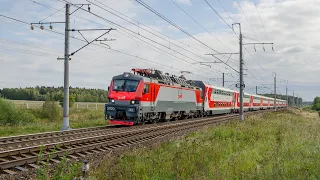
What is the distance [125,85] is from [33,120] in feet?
39.9

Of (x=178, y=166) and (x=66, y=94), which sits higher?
(x=66, y=94)

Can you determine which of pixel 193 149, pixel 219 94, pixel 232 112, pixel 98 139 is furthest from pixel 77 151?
pixel 232 112

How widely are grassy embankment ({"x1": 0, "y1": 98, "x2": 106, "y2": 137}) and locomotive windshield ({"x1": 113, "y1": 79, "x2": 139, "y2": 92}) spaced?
11.4 feet

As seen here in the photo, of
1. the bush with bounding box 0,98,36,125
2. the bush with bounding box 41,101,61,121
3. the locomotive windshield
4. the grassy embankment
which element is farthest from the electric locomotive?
the bush with bounding box 41,101,61,121

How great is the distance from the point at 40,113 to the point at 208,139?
85.0 feet

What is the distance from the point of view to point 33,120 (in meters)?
30.9

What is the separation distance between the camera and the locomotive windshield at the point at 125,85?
22.9 meters

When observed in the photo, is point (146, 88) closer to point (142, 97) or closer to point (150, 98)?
point (142, 97)

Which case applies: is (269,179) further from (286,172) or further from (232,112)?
(232,112)

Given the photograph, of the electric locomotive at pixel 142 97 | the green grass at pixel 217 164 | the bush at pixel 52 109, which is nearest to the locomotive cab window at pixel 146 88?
the electric locomotive at pixel 142 97

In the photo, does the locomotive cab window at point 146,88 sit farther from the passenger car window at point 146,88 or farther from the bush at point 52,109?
the bush at point 52,109

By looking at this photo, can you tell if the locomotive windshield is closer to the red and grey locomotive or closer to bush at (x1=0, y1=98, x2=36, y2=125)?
the red and grey locomotive

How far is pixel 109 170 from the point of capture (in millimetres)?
8977

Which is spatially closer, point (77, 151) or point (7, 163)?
point (7, 163)
